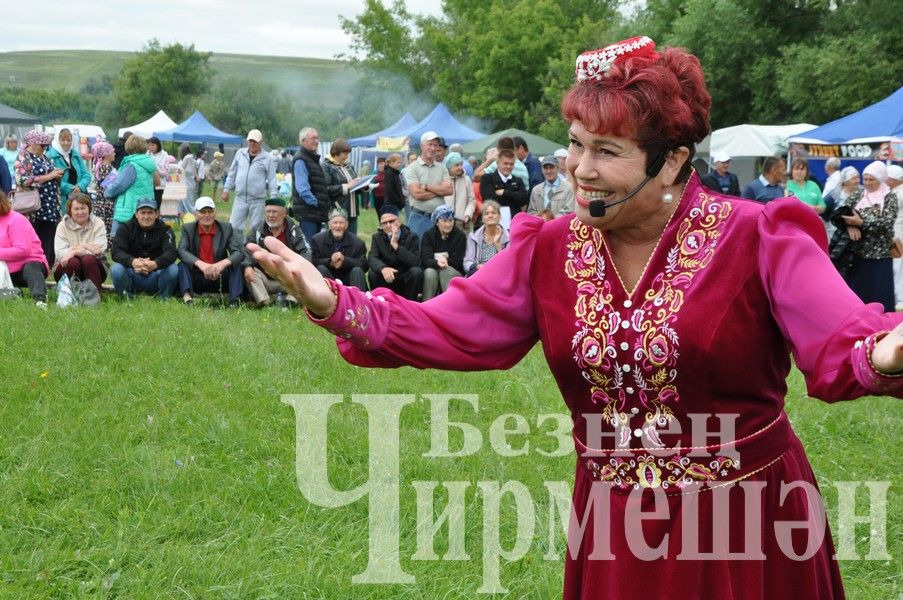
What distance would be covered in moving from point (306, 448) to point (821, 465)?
2.99 meters

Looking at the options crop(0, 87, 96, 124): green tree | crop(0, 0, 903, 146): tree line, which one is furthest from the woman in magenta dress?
crop(0, 87, 96, 124): green tree

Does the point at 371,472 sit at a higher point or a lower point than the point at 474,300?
lower

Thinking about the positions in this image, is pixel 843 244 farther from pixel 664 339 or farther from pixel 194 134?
pixel 194 134

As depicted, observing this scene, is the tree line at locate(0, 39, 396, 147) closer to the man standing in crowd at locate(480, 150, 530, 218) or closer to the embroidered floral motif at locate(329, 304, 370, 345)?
the man standing in crowd at locate(480, 150, 530, 218)

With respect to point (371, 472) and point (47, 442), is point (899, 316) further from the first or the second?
point (47, 442)

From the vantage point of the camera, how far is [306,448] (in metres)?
5.96

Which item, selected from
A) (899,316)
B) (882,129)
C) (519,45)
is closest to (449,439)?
(899,316)

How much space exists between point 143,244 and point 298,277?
8994 mm

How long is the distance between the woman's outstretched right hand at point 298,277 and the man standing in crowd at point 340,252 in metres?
8.49

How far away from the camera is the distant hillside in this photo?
509 feet

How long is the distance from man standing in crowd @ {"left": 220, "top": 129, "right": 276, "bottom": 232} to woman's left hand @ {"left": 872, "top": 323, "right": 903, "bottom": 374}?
11.5 meters

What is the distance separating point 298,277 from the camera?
8.44 feet

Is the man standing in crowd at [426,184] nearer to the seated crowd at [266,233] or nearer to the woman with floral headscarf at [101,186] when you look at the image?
the seated crowd at [266,233]

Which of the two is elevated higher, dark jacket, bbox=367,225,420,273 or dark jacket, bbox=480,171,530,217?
dark jacket, bbox=480,171,530,217
